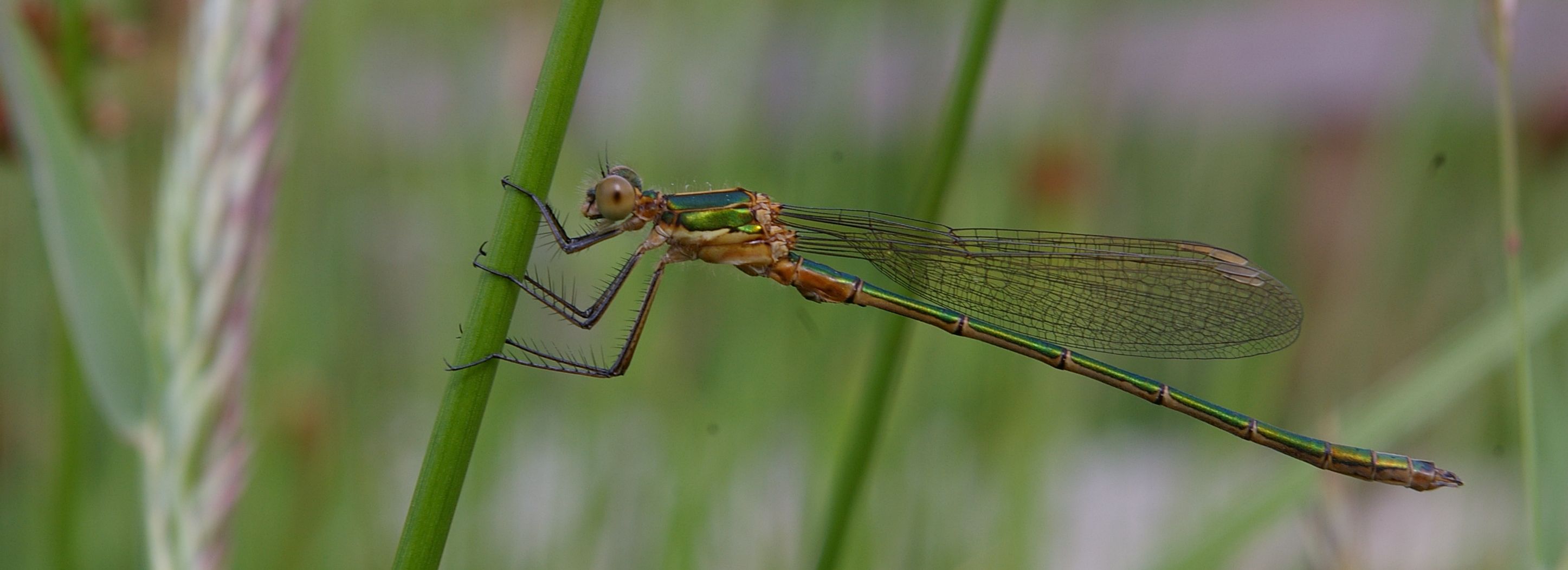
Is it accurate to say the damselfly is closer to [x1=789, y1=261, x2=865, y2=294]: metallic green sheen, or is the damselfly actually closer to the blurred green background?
[x1=789, y1=261, x2=865, y2=294]: metallic green sheen

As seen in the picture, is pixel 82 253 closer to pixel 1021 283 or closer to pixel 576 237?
pixel 576 237

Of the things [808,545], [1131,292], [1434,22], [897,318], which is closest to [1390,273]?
[1434,22]

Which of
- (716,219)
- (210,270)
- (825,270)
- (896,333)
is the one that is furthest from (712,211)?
(210,270)

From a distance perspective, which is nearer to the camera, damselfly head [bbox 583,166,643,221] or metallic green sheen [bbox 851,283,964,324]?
damselfly head [bbox 583,166,643,221]

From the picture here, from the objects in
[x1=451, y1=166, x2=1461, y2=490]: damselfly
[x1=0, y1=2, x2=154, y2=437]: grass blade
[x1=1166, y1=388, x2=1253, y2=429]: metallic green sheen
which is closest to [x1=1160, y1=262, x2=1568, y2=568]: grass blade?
[x1=451, y1=166, x2=1461, y2=490]: damselfly

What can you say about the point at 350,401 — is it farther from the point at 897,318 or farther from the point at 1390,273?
the point at 1390,273

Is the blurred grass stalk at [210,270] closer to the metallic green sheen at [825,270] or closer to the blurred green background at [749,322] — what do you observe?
the blurred green background at [749,322]
